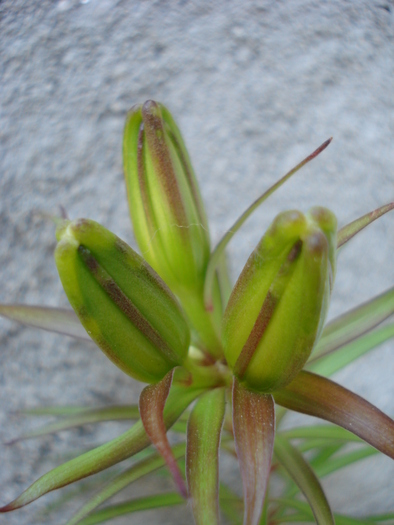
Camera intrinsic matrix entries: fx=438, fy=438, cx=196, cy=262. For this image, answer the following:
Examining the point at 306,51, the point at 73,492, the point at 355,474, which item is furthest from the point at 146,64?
the point at 355,474

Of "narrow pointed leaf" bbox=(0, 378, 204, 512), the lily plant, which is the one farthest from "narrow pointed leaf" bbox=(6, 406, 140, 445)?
"narrow pointed leaf" bbox=(0, 378, 204, 512)

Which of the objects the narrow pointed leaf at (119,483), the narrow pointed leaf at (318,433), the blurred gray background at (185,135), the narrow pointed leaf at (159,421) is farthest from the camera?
the blurred gray background at (185,135)

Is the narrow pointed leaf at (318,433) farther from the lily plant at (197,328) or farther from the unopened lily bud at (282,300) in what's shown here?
the unopened lily bud at (282,300)

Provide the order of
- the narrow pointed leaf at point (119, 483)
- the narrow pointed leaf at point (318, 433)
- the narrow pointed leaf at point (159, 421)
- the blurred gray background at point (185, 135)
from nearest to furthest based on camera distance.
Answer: the narrow pointed leaf at point (159, 421), the narrow pointed leaf at point (119, 483), the narrow pointed leaf at point (318, 433), the blurred gray background at point (185, 135)

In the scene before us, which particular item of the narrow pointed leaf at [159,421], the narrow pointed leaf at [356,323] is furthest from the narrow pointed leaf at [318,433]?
the narrow pointed leaf at [159,421]

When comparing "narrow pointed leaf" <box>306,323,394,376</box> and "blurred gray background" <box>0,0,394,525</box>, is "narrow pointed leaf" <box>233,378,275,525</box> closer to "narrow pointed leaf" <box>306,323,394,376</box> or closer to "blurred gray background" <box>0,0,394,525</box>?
"narrow pointed leaf" <box>306,323,394,376</box>

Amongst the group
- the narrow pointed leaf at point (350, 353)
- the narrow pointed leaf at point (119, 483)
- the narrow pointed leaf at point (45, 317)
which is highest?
the narrow pointed leaf at point (45, 317)
